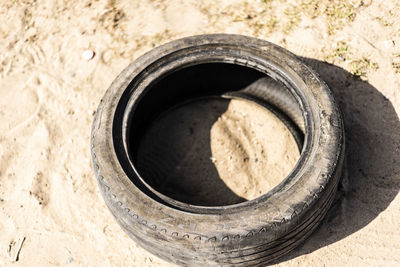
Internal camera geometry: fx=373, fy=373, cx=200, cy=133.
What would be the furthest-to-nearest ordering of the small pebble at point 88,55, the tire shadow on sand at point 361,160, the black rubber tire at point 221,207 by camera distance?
1. the small pebble at point 88,55
2. the tire shadow on sand at point 361,160
3. the black rubber tire at point 221,207

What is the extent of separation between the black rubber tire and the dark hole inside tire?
0.23 metres

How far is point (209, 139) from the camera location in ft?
12.8

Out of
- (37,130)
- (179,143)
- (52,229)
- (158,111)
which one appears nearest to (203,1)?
(158,111)

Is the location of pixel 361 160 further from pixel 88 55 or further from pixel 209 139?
pixel 88 55

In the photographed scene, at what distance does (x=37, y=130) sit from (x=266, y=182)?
101 inches

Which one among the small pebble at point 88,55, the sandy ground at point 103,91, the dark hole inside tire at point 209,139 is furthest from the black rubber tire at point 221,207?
the small pebble at point 88,55

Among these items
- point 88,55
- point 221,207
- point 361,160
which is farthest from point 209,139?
point 88,55

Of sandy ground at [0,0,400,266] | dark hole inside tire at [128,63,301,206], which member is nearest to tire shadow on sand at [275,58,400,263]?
sandy ground at [0,0,400,266]

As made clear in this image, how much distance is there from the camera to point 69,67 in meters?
4.57

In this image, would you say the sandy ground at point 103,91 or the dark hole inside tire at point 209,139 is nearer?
the sandy ground at point 103,91

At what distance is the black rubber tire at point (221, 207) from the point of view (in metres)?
2.59

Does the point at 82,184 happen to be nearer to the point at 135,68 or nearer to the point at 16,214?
the point at 16,214

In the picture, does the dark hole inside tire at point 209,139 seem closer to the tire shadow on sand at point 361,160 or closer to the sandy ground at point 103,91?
the sandy ground at point 103,91

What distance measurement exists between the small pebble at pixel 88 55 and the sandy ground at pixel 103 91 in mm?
29
